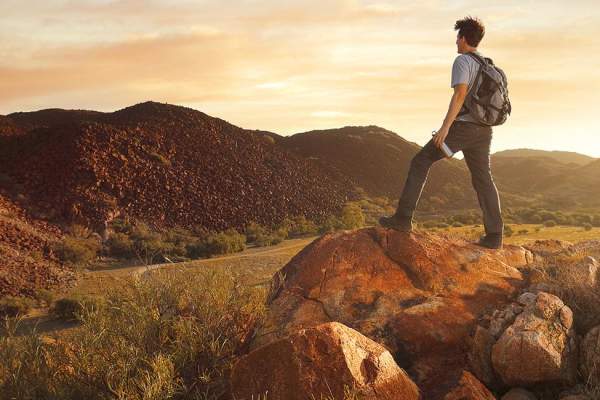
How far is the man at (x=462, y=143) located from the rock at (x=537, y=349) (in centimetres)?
178

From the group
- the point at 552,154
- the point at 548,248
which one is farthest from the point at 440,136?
the point at 552,154

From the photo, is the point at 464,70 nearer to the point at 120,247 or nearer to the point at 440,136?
the point at 440,136

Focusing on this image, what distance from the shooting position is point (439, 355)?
4680 millimetres

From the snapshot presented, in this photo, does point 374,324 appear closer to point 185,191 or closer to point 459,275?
point 459,275

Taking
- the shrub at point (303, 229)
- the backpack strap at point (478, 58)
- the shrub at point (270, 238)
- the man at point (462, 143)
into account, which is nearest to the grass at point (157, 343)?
the man at point (462, 143)

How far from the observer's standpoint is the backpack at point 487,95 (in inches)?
215

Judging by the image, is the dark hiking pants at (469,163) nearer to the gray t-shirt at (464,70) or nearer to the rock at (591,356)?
the gray t-shirt at (464,70)

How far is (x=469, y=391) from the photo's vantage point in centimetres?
389

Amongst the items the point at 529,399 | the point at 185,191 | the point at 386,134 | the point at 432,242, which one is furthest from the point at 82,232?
the point at 386,134

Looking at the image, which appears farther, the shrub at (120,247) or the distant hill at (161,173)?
the distant hill at (161,173)

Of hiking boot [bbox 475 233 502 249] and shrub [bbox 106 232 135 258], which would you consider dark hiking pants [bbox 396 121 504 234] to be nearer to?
hiking boot [bbox 475 233 502 249]

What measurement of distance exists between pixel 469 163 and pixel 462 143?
391mm

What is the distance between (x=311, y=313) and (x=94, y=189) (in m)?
20.8

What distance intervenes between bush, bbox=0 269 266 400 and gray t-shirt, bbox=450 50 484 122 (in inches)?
105
